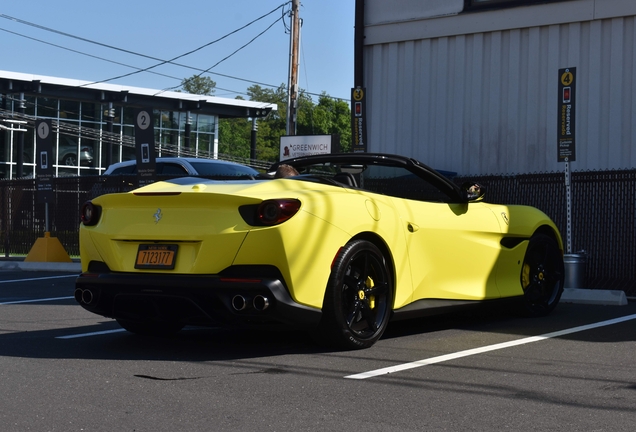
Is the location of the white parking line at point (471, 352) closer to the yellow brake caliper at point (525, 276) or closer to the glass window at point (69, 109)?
the yellow brake caliper at point (525, 276)

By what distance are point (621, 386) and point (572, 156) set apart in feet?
21.0

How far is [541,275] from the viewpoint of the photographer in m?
8.16

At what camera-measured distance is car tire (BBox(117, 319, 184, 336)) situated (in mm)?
6715

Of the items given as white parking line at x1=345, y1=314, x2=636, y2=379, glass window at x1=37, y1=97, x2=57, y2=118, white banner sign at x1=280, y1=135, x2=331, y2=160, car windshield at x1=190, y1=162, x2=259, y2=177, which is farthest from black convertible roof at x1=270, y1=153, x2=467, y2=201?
glass window at x1=37, y1=97, x2=57, y2=118

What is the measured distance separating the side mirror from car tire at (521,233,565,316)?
2.83 ft

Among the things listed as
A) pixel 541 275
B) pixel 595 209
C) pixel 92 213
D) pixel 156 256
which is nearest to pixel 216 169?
pixel 595 209

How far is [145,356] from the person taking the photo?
19.2 feet

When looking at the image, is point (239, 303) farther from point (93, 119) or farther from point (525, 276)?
point (93, 119)

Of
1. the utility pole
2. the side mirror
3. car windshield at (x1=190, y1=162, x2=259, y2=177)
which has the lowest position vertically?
the side mirror

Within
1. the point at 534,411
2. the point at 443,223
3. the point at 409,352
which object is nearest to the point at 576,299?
the point at 443,223

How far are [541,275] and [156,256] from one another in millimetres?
3780

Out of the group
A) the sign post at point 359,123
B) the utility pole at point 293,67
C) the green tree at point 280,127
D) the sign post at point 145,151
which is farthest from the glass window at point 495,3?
the green tree at point 280,127

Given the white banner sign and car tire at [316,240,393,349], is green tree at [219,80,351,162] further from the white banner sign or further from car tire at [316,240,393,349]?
car tire at [316,240,393,349]

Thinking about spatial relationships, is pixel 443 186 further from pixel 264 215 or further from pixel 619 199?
pixel 619 199
